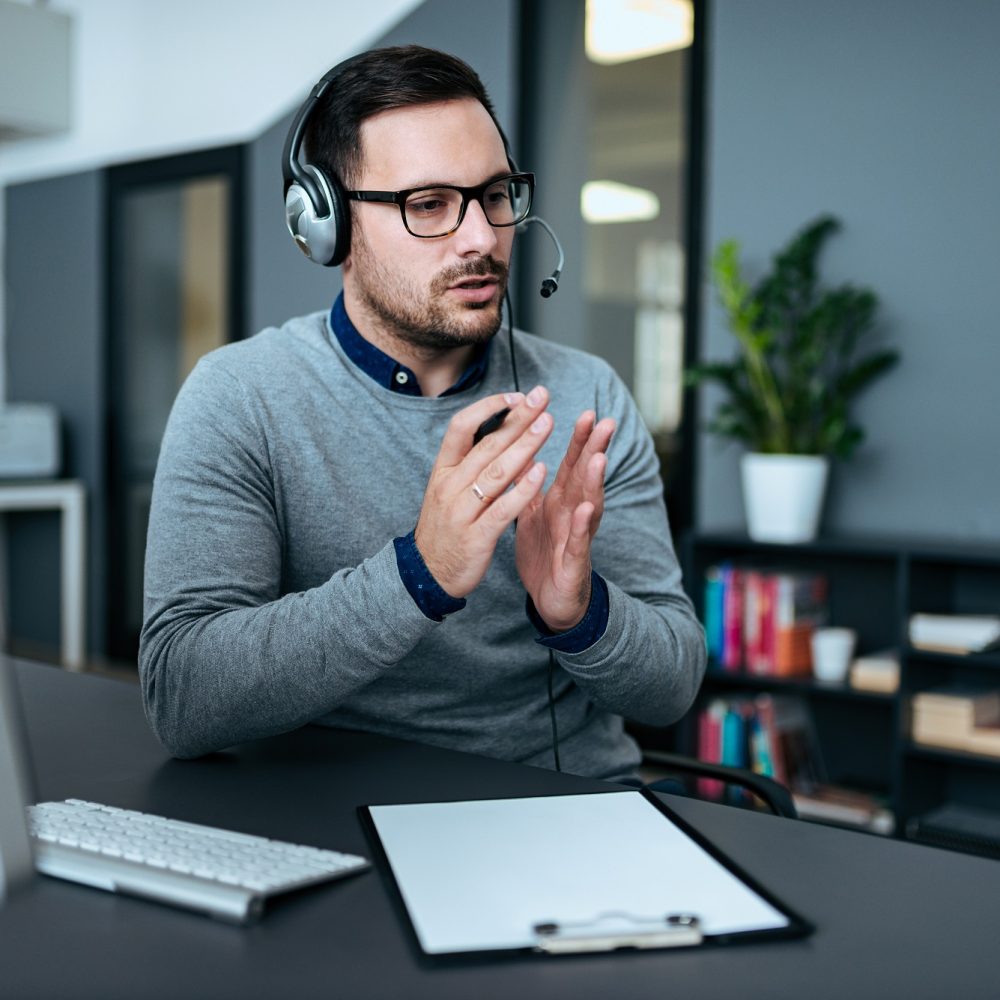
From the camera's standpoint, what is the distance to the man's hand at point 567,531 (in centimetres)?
108

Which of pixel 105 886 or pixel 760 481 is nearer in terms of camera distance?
pixel 105 886

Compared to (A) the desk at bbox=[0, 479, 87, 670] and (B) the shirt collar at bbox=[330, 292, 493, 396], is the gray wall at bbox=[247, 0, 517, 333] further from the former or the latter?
(B) the shirt collar at bbox=[330, 292, 493, 396]

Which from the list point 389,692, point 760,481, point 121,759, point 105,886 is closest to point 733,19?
point 760,481

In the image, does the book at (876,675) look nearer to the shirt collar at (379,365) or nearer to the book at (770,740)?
the book at (770,740)

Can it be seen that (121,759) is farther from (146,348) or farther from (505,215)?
(146,348)

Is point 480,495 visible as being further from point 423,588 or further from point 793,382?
point 793,382

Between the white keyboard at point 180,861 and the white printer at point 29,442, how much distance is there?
4704 mm

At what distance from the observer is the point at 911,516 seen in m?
3.14

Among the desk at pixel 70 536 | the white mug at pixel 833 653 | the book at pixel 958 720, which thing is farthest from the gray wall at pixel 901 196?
the desk at pixel 70 536

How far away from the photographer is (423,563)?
1.01m

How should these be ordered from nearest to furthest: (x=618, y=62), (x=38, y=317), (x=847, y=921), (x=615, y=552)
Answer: (x=847, y=921), (x=615, y=552), (x=618, y=62), (x=38, y=317)

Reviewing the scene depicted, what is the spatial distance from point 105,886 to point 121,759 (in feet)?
1.06

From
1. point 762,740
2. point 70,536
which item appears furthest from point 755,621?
point 70,536

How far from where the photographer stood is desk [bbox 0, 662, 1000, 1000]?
0.64 meters
